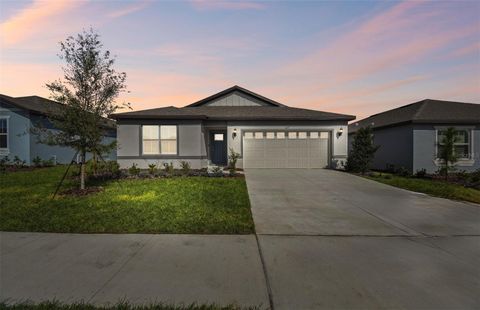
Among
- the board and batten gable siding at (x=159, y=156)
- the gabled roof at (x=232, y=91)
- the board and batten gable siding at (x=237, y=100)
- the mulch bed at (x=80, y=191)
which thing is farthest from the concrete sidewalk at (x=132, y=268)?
the board and batten gable siding at (x=237, y=100)

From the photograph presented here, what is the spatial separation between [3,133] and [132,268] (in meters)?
21.3

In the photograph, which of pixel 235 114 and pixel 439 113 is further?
pixel 235 114

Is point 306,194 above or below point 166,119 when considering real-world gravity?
below

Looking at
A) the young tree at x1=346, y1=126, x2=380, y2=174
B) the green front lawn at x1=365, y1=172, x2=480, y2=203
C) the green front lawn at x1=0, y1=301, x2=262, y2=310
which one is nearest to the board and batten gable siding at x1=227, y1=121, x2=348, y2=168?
the young tree at x1=346, y1=126, x2=380, y2=174

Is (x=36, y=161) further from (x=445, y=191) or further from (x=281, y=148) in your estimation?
(x=445, y=191)

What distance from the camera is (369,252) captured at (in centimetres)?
499

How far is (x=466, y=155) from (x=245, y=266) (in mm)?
19321

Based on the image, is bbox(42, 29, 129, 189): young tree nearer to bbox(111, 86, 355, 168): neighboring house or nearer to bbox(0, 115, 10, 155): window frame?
bbox(111, 86, 355, 168): neighboring house

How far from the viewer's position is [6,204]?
8.42 metres

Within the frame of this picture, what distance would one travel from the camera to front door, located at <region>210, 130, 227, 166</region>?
2136 centimetres

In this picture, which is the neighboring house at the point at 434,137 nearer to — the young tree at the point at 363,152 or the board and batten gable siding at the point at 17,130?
the young tree at the point at 363,152

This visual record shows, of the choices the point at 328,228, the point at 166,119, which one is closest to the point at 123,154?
the point at 166,119

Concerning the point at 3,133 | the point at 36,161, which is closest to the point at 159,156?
the point at 36,161

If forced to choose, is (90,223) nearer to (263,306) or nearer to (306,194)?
(263,306)
